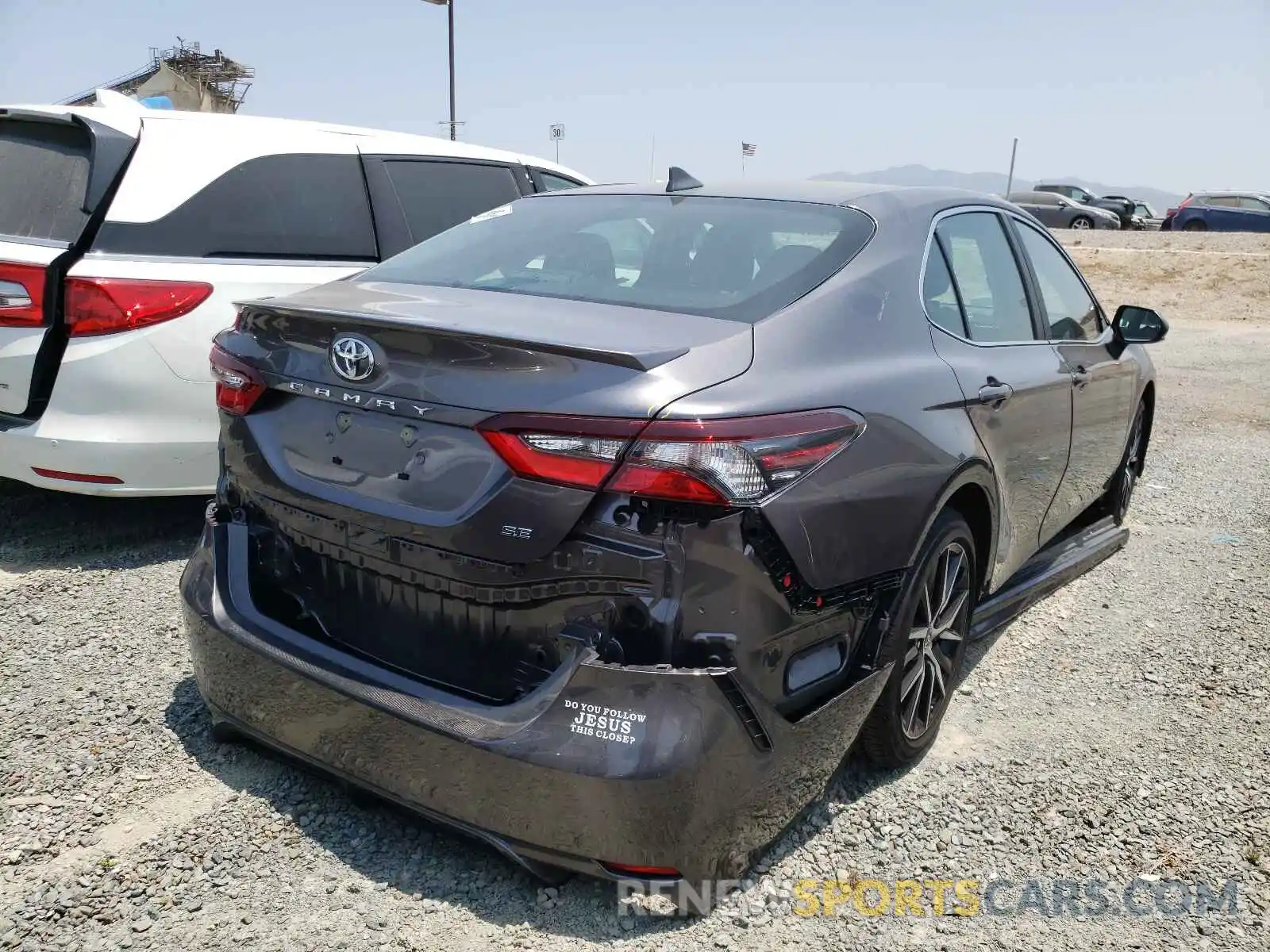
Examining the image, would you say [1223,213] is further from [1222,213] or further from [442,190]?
[442,190]

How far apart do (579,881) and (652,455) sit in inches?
42.3

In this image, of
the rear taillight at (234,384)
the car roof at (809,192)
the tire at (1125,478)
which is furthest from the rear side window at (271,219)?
the tire at (1125,478)

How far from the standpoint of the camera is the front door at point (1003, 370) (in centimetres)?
303

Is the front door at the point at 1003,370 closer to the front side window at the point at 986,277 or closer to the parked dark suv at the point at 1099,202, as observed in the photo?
the front side window at the point at 986,277

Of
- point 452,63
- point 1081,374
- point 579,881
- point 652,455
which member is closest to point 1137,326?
point 1081,374

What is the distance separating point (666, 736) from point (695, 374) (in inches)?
28.0

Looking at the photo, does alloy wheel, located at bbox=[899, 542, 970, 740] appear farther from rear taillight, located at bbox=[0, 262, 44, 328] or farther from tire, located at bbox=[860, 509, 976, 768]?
rear taillight, located at bbox=[0, 262, 44, 328]

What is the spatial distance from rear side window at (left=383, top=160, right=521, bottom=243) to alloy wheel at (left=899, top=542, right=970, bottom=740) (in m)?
3.26

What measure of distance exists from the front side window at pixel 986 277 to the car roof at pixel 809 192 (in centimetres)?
10

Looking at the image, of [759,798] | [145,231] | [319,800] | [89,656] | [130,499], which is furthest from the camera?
[130,499]

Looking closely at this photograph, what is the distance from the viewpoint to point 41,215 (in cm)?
420

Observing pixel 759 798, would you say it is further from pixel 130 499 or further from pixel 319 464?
pixel 130 499

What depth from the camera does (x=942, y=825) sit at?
109 inches

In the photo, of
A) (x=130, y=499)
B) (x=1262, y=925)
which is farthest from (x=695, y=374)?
(x=130, y=499)
